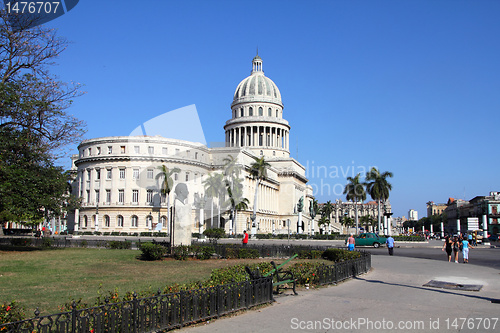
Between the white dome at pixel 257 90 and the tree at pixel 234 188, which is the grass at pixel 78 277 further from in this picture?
the white dome at pixel 257 90

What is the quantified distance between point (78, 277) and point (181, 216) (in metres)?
10.5

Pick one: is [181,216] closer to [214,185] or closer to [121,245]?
[121,245]

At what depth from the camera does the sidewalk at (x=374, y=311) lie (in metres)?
9.93

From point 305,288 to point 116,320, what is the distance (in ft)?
28.4

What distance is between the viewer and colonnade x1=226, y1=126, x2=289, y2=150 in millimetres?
117500

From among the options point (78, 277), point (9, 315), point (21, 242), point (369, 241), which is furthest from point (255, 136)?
point (9, 315)

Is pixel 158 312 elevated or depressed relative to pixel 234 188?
depressed

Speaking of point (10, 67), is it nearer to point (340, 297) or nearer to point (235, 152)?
point (340, 297)

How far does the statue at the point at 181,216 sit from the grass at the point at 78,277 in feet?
8.77

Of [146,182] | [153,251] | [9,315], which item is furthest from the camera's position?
[146,182]

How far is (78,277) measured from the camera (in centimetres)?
1823

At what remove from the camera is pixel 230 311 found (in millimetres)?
11156

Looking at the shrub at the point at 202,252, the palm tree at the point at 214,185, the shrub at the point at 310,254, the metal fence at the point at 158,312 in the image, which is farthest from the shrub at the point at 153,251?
the palm tree at the point at 214,185

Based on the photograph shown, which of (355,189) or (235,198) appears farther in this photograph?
(355,189)
